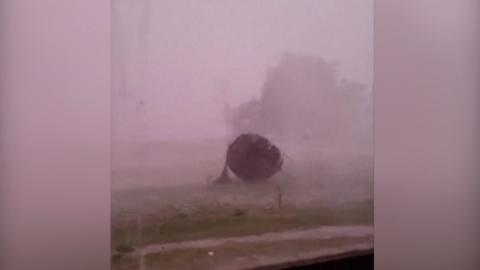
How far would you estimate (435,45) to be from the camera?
1.06m

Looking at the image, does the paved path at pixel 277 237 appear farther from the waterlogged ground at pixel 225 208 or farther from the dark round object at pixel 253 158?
the dark round object at pixel 253 158

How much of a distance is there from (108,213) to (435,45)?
31.1 inches

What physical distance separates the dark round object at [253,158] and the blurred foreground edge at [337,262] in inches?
7.4

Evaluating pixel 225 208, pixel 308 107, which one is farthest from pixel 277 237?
pixel 308 107

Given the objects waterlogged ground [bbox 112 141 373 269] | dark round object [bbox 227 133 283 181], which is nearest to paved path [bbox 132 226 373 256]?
waterlogged ground [bbox 112 141 373 269]

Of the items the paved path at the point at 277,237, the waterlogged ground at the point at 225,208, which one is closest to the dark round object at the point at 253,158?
the waterlogged ground at the point at 225,208

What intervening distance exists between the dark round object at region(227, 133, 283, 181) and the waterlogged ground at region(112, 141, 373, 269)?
0.02 m

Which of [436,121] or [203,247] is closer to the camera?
[203,247]

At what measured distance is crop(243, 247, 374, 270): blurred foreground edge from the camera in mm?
974

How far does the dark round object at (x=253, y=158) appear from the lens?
96 centimetres

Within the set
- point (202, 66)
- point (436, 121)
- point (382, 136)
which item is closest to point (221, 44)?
point (202, 66)

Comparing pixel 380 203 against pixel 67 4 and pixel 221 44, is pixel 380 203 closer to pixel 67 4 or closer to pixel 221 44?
pixel 221 44

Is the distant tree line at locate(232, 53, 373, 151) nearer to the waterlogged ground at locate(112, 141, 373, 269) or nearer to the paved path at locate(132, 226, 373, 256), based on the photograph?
the waterlogged ground at locate(112, 141, 373, 269)

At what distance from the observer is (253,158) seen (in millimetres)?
969
